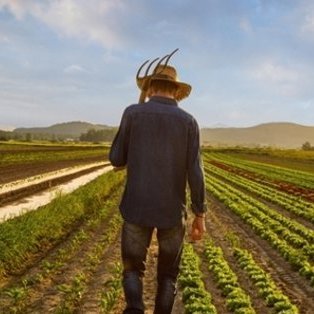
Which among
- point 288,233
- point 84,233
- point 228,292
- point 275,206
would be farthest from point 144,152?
point 275,206

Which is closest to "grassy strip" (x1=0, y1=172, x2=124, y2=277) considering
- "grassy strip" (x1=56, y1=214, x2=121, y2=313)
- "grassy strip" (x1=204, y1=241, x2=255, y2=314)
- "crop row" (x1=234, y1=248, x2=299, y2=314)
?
"grassy strip" (x1=56, y1=214, x2=121, y2=313)

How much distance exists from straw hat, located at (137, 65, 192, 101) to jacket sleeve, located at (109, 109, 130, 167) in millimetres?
324

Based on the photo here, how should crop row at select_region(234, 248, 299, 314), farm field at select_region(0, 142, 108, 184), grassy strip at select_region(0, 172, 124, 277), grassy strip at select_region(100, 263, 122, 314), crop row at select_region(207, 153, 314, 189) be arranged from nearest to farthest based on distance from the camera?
grassy strip at select_region(100, 263, 122, 314) < crop row at select_region(234, 248, 299, 314) < grassy strip at select_region(0, 172, 124, 277) < farm field at select_region(0, 142, 108, 184) < crop row at select_region(207, 153, 314, 189)

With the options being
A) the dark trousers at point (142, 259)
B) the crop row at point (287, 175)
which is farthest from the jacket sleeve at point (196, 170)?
the crop row at point (287, 175)

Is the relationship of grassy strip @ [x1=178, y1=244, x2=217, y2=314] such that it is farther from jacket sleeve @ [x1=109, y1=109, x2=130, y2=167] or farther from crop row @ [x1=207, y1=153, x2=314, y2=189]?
crop row @ [x1=207, y1=153, x2=314, y2=189]

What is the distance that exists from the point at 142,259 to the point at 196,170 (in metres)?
0.88

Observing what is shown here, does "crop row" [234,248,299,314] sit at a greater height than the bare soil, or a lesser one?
greater

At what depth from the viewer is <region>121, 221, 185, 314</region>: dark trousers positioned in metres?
4.39

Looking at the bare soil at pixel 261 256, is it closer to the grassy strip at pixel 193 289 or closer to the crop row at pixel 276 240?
the crop row at pixel 276 240

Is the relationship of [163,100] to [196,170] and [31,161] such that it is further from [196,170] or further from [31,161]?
[31,161]

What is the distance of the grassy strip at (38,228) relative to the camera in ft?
28.8

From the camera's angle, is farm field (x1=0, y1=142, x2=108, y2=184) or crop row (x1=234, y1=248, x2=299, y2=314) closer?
crop row (x1=234, y1=248, x2=299, y2=314)

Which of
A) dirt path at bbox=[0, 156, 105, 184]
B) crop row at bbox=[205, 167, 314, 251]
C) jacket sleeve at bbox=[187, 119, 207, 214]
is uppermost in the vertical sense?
jacket sleeve at bbox=[187, 119, 207, 214]

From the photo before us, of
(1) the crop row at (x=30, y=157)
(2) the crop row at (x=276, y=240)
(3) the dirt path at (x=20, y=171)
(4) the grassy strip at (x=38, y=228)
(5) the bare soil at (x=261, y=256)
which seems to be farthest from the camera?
(1) the crop row at (x=30, y=157)
